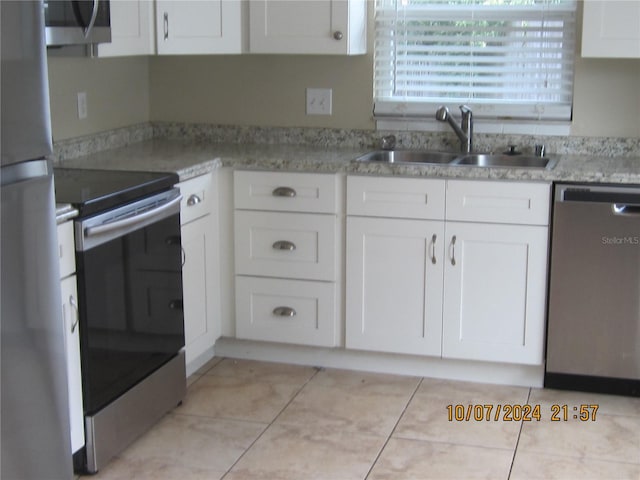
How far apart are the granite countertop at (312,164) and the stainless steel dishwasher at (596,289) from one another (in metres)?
0.08

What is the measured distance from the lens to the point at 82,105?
3.85 metres

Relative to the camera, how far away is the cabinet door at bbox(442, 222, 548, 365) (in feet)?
11.5

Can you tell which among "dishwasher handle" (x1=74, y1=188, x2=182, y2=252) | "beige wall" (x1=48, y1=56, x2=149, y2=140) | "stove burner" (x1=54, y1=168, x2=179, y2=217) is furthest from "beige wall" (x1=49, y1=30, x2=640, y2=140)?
"dishwasher handle" (x1=74, y1=188, x2=182, y2=252)

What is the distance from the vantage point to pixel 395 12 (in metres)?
4.05

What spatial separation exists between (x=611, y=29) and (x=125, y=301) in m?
2.02

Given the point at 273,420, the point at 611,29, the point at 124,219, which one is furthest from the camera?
the point at 611,29

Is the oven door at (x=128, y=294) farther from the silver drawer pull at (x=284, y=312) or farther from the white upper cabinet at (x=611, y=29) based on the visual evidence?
the white upper cabinet at (x=611, y=29)

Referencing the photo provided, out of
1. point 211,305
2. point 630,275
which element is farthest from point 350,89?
point 630,275

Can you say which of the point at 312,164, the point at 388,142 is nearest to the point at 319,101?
the point at 388,142

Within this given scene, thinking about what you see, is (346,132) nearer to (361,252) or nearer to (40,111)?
(361,252)

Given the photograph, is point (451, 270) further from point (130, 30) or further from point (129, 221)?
point (130, 30)

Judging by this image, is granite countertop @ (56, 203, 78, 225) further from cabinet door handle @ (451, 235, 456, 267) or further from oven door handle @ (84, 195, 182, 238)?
cabinet door handle @ (451, 235, 456, 267)

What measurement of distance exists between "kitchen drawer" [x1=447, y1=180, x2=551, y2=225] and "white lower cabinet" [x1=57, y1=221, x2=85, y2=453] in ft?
4.84

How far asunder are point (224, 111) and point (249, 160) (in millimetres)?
702
